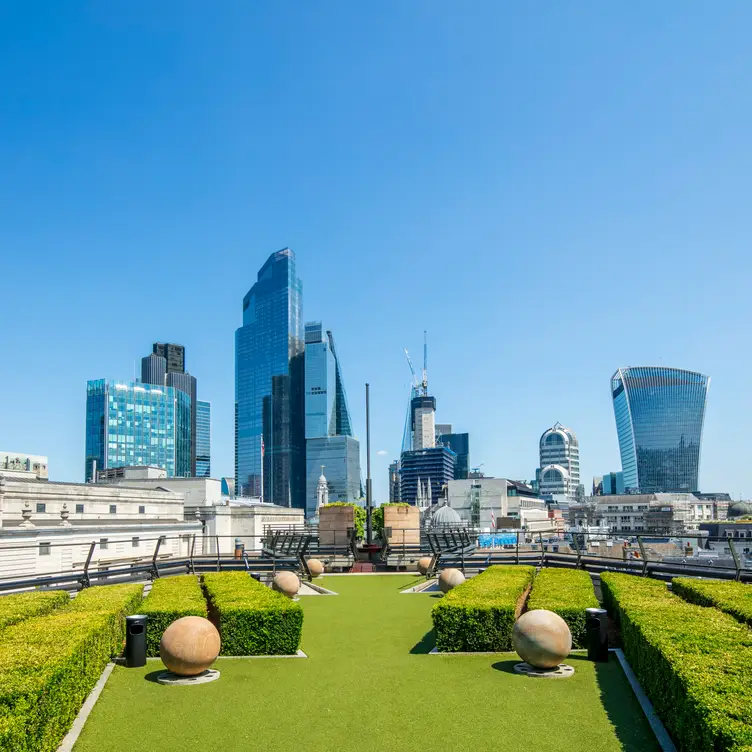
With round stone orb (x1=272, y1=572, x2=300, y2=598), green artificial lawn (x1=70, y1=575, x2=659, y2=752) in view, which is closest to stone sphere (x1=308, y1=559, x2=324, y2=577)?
round stone orb (x1=272, y1=572, x2=300, y2=598)

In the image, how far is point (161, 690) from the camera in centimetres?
1339

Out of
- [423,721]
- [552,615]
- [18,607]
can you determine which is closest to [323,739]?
[423,721]

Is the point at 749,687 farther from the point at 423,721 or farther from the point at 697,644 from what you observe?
the point at 423,721

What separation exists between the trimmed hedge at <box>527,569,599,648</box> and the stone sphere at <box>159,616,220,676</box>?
7.74 meters

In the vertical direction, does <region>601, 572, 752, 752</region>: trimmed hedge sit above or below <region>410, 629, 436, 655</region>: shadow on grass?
above

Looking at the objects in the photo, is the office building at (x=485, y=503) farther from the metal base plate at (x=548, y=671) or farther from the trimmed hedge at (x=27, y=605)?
the metal base plate at (x=548, y=671)

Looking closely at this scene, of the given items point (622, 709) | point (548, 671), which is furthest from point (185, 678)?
point (622, 709)

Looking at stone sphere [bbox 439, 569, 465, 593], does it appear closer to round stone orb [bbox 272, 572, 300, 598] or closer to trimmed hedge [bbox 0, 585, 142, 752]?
round stone orb [bbox 272, 572, 300, 598]

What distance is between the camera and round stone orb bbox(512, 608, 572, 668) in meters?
13.9

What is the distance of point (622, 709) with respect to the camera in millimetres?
11891

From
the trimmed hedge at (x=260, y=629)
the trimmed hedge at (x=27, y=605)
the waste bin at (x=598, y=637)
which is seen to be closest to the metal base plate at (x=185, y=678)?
the trimmed hedge at (x=260, y=629)

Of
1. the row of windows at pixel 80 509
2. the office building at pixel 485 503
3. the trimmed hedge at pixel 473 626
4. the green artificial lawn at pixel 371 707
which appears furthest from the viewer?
the office building at pixel 485 503

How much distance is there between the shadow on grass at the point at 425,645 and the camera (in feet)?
55.2

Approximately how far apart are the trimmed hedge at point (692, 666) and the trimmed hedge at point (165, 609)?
994cm
